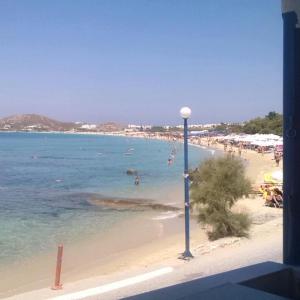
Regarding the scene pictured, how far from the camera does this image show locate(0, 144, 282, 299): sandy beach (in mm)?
8375

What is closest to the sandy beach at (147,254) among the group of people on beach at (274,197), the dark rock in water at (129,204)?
the group of people on beach at (274,197)

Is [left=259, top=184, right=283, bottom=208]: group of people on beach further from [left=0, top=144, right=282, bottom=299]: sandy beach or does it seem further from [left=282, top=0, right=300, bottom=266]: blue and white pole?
[left=282, top=0, right=300, bottom=266]: blue and white pole

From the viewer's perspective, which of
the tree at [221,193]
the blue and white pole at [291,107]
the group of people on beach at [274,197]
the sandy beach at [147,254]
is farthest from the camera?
the group of people on beach at [274,197]

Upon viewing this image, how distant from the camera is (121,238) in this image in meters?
17.1

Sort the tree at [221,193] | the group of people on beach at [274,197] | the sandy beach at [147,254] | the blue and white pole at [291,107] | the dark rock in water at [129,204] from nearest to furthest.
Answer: the blue and white pole at [291,107], the sandy beach at [147,254], the tree at [221,193], the group of people on beach at [274,197], the dark rock in water at [129,204]

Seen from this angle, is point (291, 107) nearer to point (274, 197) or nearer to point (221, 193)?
point (221, 193)

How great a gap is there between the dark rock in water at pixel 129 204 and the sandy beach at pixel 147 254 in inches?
116

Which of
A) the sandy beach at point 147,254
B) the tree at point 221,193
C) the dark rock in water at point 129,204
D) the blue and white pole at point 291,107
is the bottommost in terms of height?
the dark rock in water at point 129,204

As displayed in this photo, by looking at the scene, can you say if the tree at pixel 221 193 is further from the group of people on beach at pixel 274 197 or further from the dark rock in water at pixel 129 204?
the dark rock in water at pixel 129 204

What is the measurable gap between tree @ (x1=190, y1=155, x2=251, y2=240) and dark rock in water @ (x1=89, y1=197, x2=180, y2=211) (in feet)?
33.8

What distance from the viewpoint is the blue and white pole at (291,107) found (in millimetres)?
3547

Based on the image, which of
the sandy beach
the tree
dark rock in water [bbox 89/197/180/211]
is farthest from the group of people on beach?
the tree

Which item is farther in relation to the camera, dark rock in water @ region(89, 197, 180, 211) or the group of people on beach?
dark rock in water @ region(89, 197, 180, 211)

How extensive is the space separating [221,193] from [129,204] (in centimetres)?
1309
